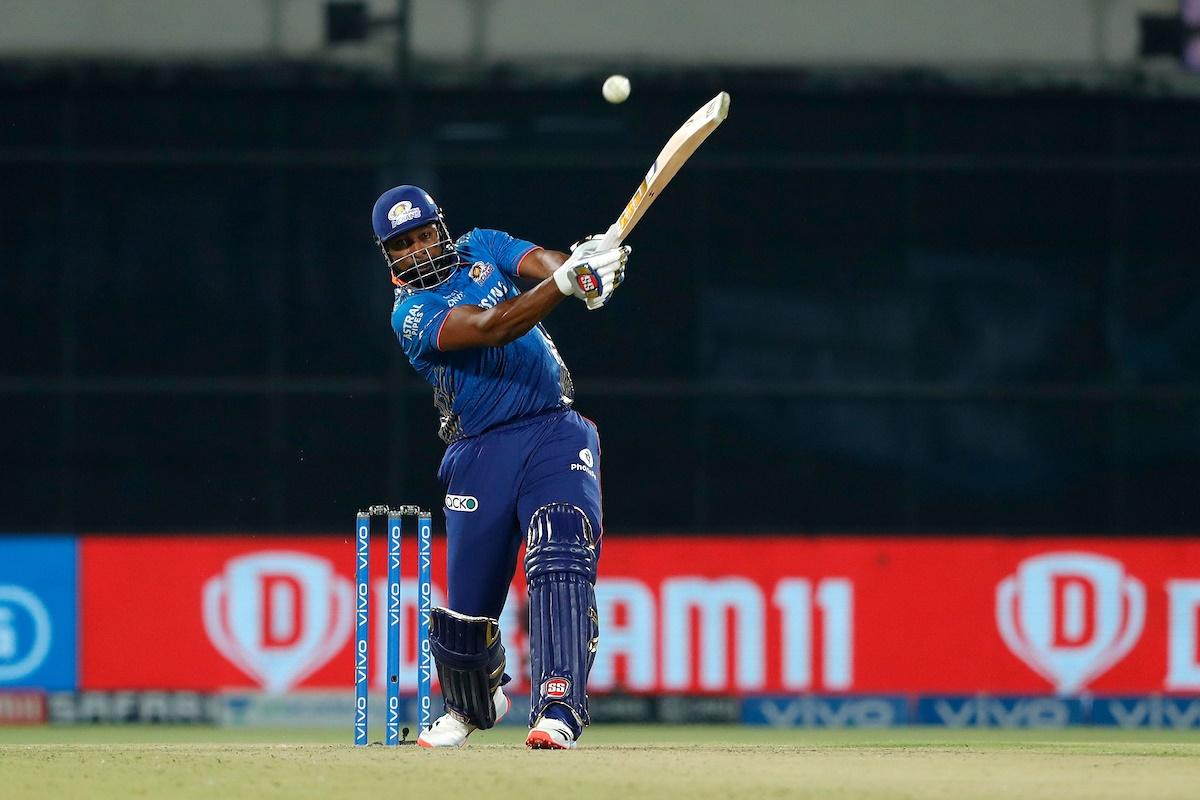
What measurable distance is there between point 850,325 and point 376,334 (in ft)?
12.7

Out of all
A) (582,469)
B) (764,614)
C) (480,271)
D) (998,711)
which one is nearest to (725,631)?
(764,614)

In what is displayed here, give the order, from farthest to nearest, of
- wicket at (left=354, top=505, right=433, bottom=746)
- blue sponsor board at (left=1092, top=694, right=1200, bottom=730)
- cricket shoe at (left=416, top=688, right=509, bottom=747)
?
blue sponsor board at (left=1092, top=694, right=1200, bottom=730)
wicket at (left=354, top=505, right=433, bottom=746)
cricket shoe at (left=416, top=688, right=509, bottom=747)

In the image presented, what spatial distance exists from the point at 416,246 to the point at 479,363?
43cm

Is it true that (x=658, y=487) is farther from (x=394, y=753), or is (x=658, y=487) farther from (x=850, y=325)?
(x=394, y=753)

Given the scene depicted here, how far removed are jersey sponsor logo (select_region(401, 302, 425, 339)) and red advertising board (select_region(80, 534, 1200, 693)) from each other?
5.24 meters

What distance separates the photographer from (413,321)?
22.4 ft

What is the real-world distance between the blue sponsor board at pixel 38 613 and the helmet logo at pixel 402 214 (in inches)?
233

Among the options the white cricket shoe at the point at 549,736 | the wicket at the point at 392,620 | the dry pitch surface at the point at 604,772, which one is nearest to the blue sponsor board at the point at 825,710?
the dry pitch surface at the point at 604,772

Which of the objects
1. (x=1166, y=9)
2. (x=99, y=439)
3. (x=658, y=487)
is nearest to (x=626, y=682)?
(x=658, y=487)

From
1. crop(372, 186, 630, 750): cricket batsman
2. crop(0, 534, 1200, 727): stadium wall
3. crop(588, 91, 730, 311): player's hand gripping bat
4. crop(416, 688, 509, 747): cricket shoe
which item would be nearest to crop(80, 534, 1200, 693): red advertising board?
crop(0, 534, 1200, 727): stadium wall

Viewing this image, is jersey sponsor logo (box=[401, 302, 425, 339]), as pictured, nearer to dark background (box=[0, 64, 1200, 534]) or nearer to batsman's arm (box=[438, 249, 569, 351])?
batsman's arm (box=[438, 249, 569, 351])

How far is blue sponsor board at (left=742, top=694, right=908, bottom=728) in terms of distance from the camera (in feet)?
39.4

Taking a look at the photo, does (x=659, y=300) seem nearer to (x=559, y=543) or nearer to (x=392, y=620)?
(x=392, y=620)

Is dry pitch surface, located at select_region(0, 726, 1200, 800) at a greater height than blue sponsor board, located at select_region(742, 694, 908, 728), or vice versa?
dry pitch surface, located at select_region(0, 726, 1200, 800)
